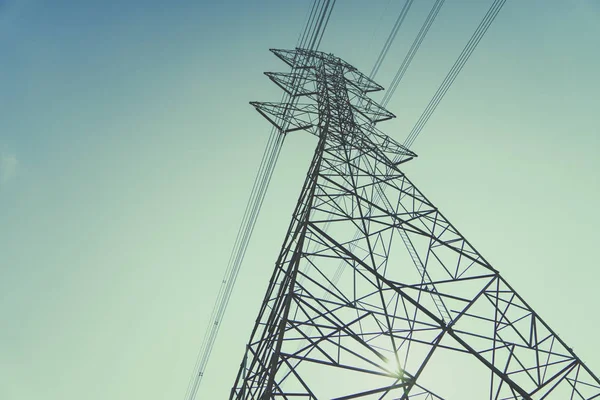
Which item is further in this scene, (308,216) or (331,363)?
(308,216)

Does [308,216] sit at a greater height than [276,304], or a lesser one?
greater

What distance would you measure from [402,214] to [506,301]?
7.54 ft

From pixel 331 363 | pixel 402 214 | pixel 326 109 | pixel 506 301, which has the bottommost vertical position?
pixel 331 363

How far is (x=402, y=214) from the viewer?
6707 mm

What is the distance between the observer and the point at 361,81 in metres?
11.9

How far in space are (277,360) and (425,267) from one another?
318 cm

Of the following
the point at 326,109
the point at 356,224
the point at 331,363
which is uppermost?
the point at 326,109

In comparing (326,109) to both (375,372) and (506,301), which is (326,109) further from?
(375,372)

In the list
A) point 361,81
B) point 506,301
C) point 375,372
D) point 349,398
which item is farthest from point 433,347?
point 361,81

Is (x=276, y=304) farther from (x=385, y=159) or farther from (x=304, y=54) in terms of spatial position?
(x=304, y=54)

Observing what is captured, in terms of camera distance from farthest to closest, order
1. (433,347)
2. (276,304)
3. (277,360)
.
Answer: (276,304) → (433,347) → (277,360)

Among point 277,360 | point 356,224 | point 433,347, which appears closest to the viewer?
point 277,360

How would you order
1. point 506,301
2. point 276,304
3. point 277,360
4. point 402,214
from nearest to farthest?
point 277,360 → point 276,304 → point 506,301 → point 402,214

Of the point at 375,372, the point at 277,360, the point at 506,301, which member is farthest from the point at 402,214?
the point at 277,360
